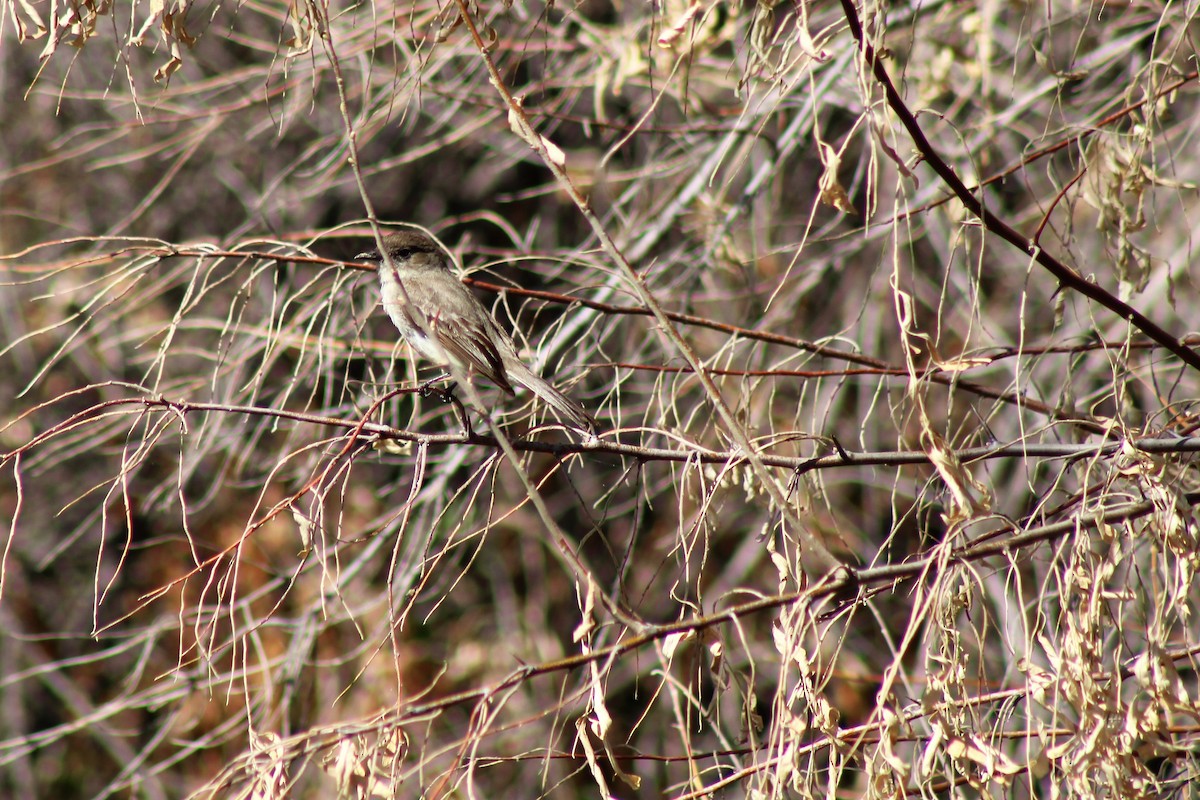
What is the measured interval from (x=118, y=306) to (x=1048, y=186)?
523 cm

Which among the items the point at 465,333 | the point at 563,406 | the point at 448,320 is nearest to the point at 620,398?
the point at 465,333

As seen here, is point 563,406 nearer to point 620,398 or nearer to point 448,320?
point 620,398

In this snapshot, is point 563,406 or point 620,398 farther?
point 620,398

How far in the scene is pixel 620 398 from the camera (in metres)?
4.27

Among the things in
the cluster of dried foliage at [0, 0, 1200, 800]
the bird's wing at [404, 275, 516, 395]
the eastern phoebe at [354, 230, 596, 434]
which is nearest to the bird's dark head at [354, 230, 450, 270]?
the eastern phoebe at [354, 230, 596, 434]

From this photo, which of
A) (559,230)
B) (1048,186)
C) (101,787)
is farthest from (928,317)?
(101,787)

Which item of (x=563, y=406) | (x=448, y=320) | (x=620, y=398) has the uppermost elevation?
(x=563, y=406)

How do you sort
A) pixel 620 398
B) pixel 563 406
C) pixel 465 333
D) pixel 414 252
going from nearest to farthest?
pixel 563 406, pixel 620 398, pixel 465 333, pixel 414 252

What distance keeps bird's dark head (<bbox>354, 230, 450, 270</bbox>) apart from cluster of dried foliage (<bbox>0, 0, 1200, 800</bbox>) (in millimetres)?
408

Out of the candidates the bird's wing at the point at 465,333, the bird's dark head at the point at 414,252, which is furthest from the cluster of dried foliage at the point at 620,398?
the bird's dark head at the point at 414,252

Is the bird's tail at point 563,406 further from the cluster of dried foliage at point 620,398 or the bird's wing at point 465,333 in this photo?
the bird's wing at point 465,333

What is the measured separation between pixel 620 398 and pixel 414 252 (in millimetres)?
1349

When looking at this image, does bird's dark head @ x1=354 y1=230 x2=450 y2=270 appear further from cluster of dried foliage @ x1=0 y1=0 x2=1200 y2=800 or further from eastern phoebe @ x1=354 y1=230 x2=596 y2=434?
cluster of dried foliage @ x1=0 y1=0 x2=1200 y2=800

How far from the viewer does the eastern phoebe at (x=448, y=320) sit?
3.61 metres
